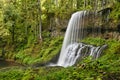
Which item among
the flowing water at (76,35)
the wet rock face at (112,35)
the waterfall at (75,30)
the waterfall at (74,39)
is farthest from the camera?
the waterfall at (75,30)

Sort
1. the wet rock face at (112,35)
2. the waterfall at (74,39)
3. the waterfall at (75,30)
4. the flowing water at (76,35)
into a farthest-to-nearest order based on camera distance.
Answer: the waterfall at (75,30) < the wet rock face at (112,35) < the waterfall at (74,39) < the flowing water at (76,35)

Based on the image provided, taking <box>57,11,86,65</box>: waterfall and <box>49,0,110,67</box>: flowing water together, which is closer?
<box>49,0,110,67</box>: flowing water

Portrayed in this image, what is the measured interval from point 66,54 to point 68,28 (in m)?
5.09

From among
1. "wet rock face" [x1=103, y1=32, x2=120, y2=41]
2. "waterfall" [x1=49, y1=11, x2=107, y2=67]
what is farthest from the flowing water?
"wet rock face" [x1=103, y1=32, x2=120, y2=41]

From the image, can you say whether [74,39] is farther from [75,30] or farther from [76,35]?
[75,30]

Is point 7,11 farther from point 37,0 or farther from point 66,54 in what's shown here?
point 66,54

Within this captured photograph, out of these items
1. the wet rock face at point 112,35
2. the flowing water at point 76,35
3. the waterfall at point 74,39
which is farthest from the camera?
the wet rock face at point 112,35

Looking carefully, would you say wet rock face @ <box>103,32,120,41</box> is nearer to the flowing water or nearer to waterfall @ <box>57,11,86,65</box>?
the flowing water

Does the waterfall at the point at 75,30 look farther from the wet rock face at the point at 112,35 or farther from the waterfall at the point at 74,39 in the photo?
the wet rock face at the point at 112,35

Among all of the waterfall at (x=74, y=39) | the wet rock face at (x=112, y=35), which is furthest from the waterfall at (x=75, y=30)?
the wet rock face at (x=112, y=35)

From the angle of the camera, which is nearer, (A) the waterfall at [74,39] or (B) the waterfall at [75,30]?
(A) the waterfall at [74,39]

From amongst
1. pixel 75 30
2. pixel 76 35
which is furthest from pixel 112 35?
pixel 75 30

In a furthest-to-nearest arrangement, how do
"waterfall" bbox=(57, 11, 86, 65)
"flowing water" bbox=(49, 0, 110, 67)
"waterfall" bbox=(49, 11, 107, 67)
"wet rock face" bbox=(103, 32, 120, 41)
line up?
1. "waterfall" bbox=(57, 11, 86, 65)
2. "wet rock face" bbox=(103, 32, 120, 41)
3. "waterfall" bbox=(49, 11, 107, 67)
4. "flowing water" bbox=(49, 0, 110, 67)

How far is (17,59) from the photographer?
90.8 ft
